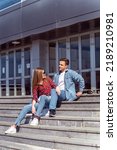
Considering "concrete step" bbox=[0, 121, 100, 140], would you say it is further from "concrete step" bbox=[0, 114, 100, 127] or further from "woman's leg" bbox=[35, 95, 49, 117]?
"woman's leg" bbox=[35, 95, 49, 117]

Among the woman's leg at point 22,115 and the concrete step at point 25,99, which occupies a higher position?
the concrete step at point 25,99

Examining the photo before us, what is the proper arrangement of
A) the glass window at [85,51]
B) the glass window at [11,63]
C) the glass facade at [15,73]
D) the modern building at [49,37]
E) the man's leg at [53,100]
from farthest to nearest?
the glass window at [11,63]
the glass facade at [15,73]
the glass window at [85,51]
the modern building at [49,37]
the man's leg at [53,100]

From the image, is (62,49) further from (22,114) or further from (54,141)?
(54,141)

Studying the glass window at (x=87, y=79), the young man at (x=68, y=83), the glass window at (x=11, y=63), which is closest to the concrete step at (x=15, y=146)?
the young man at (x=68, y=83)

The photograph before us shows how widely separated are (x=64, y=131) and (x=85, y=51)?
16.2 ft

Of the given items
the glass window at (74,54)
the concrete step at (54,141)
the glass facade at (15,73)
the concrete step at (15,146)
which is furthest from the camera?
the glass facade at (15,73)

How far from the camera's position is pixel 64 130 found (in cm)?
582

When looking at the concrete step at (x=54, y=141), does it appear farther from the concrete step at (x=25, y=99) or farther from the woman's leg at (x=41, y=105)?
the concrete step at (x=25, y=99)

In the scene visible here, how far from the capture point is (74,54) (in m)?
10.9

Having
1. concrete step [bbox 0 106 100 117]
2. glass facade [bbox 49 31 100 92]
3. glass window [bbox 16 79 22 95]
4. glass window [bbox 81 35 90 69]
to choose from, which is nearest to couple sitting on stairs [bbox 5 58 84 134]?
concrete step [bbox 0 106 100 117]

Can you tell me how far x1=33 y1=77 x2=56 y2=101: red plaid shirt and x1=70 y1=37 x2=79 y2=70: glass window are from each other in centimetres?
370

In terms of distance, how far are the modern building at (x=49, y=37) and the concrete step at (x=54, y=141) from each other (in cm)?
372

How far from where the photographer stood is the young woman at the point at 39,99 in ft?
22.0

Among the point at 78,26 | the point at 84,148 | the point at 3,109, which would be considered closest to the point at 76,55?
the point at 78,26
